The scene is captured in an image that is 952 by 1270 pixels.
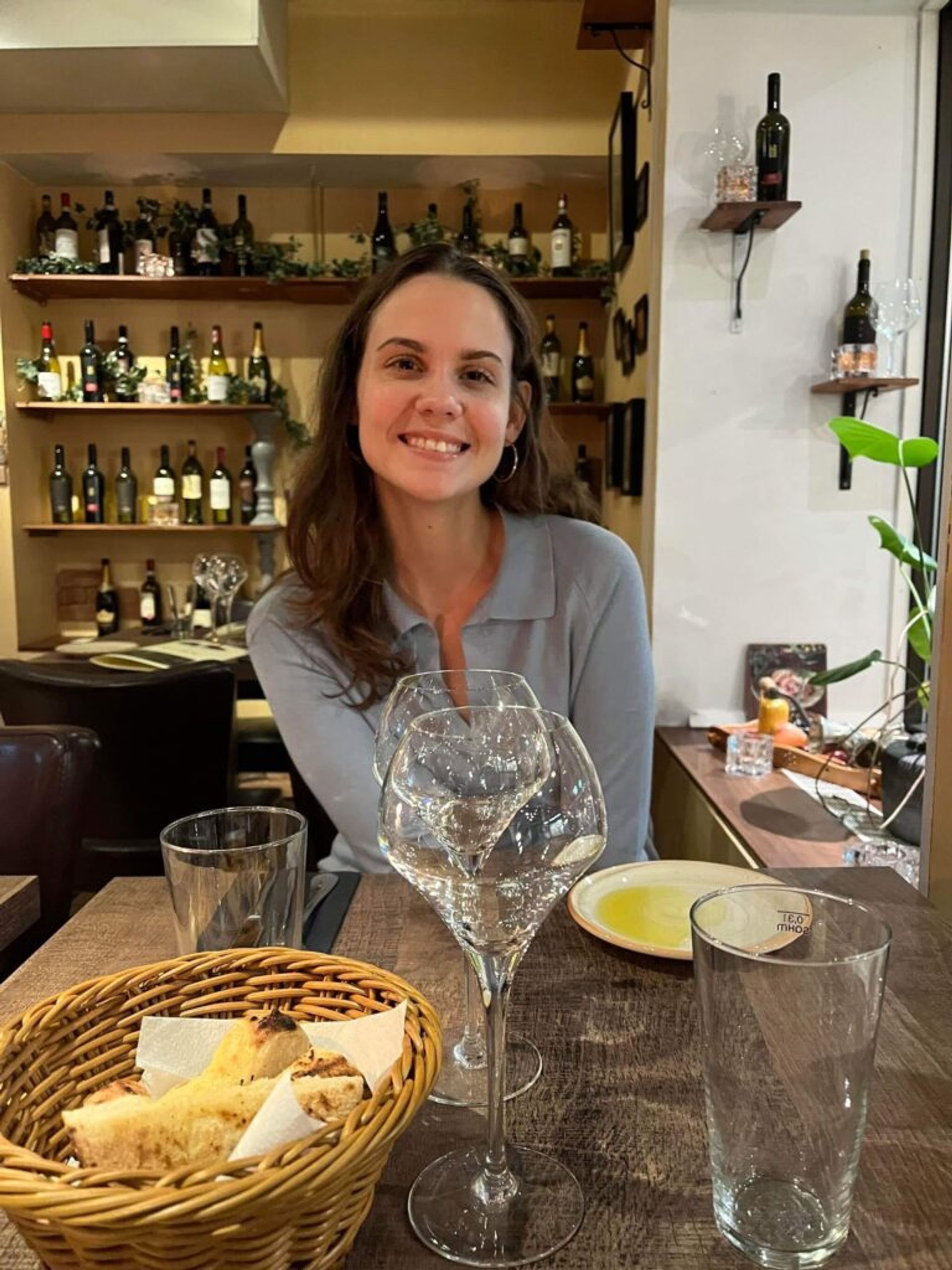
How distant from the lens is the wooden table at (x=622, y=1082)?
503 mm

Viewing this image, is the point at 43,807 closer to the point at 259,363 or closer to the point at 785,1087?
the point at 785,1087

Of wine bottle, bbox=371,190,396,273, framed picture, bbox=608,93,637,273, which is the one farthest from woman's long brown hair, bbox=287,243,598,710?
wine bottle, bbox=371,190,396,273

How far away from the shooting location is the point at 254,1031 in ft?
1.65

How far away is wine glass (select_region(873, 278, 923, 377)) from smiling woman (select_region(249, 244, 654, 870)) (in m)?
0.97

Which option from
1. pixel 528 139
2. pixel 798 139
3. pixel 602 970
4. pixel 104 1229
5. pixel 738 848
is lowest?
pixel 738 848

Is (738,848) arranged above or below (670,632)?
below

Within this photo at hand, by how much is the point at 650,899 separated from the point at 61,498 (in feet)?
12.4

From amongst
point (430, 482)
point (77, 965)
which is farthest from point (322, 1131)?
point (430, 482)

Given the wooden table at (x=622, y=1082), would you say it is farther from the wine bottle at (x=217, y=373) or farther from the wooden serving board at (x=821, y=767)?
the wine bottle at (x=217, y=373)

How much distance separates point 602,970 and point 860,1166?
0.27m

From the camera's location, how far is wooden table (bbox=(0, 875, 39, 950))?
0.96 m

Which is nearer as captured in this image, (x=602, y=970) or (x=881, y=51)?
(x=602, y=970)

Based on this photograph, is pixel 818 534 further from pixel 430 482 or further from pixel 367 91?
pixel 367 91

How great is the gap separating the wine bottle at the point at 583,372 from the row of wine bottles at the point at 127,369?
4.14 feet
